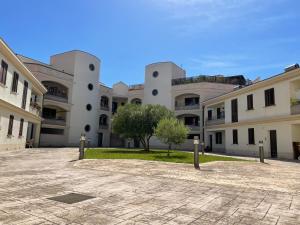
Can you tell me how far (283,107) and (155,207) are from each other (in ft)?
66.5

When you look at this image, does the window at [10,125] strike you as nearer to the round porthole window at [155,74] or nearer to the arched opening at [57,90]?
the arched opening at [57,90]

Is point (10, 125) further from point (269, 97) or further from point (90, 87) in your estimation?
point (269, 97)

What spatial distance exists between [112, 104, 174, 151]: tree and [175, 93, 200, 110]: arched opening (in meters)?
13.6

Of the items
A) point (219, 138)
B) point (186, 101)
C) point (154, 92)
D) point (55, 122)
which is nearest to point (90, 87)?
point (55, 122)

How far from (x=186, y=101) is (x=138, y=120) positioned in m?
18.0

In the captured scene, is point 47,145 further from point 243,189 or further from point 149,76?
point 243,189

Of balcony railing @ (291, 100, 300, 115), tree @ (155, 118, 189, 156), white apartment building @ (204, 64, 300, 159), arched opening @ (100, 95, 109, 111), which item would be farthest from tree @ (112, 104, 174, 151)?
arched opening @ (100, 95, 109, 111)

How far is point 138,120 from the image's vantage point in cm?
2652

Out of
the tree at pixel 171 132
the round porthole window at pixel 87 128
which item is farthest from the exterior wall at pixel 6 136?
the round porthole window at pixel 87 128

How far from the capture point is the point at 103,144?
45.0 meters

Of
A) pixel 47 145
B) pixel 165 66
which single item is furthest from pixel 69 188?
pixel 165 66

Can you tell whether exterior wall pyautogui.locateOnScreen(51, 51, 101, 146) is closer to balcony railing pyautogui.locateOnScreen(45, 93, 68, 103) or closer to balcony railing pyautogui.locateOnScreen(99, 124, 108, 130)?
balcony railing pyautogui.locateOnScreen(45, 93, 68, 103)

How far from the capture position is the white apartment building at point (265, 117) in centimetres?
2072

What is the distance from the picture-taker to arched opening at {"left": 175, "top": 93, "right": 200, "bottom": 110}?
4062 cm
